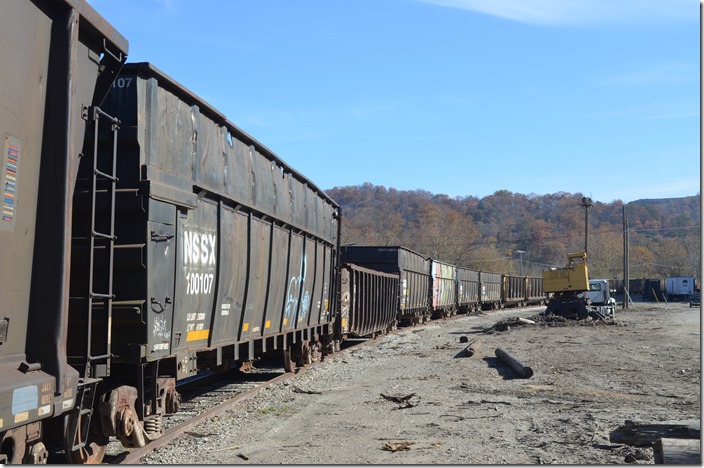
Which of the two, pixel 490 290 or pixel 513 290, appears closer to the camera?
pixel 490 290

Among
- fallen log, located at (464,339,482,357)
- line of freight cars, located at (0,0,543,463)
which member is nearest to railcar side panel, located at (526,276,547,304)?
fallen log, located at (464,339,482,357)

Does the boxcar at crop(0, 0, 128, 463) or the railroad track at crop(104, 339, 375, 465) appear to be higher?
the boxcar at crop(0, 0, 128, 463)

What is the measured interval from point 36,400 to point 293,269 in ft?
26.3

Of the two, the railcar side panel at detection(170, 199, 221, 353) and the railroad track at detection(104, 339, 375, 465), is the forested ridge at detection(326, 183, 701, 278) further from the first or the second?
the railcar side panel at detection(170, 199, 221, 353)

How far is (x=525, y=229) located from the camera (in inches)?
6644

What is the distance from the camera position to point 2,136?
4.43 metres

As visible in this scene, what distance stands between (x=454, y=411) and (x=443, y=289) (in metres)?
30.2

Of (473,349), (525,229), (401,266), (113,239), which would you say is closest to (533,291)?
(401,266)

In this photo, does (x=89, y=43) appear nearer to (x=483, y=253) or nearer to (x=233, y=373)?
(x=233, y=373)

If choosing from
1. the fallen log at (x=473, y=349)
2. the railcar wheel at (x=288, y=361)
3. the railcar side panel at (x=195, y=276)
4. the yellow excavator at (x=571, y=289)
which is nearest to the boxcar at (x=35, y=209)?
the railcar side panel at (x=195, y=276)

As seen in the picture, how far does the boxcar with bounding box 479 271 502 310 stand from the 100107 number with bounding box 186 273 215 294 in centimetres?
4631

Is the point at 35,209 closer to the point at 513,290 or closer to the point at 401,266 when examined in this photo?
the point at 401,266

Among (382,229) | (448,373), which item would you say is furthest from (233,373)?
(382,229)

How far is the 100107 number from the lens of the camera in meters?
7.88
